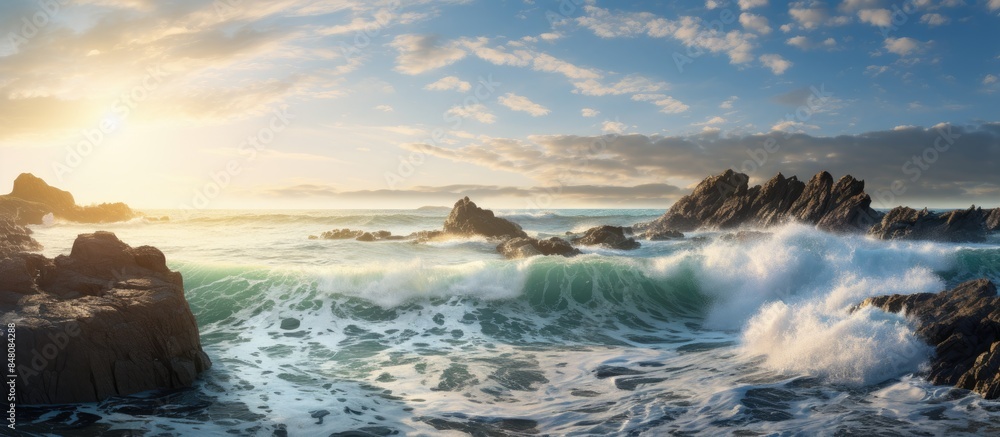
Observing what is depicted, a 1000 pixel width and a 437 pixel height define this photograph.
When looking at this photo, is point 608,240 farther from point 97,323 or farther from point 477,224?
point 97,323

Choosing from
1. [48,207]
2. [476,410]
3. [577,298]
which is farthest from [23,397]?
[48,207]

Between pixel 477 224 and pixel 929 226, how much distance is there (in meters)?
30.5

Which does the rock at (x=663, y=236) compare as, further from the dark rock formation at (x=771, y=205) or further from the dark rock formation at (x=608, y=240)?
the dark rock formation at (x=608, y=240)

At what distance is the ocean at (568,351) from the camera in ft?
27.1

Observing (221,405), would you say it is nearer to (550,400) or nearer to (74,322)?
(74,322)

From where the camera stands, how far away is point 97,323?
29.9 ft

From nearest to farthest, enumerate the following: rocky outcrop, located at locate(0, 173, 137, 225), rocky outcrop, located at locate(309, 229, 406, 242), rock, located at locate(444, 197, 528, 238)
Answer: rock, located at locate(444, 197, 528, 238) < rocky outcrop, located at locate(309, 229, 406, 242) < rocky outcrop, located at locate(0, 173, 137, 225)

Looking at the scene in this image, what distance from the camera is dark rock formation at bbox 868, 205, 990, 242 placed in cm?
3547

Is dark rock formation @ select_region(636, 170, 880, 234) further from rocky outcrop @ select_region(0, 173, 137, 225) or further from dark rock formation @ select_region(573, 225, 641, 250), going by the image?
rocky outcrop @ select_region(0, 173, 137, 225)

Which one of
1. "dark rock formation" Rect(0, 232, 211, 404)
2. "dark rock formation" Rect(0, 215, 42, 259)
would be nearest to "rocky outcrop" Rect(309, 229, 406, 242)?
"dark rock formation" Rect(0, 215, 42, 259)

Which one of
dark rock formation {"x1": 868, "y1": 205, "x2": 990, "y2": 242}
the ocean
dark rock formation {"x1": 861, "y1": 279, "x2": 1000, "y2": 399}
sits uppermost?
dark rock formation {"x1": 868, "y1": 205, "x2": 990, "y2": 242}

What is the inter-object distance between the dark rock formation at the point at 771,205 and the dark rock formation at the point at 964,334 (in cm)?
3070

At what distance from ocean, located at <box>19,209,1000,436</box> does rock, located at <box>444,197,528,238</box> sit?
15.4 m

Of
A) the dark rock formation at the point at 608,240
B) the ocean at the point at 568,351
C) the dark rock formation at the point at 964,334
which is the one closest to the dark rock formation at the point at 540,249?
the ocean at the point at 568,351
